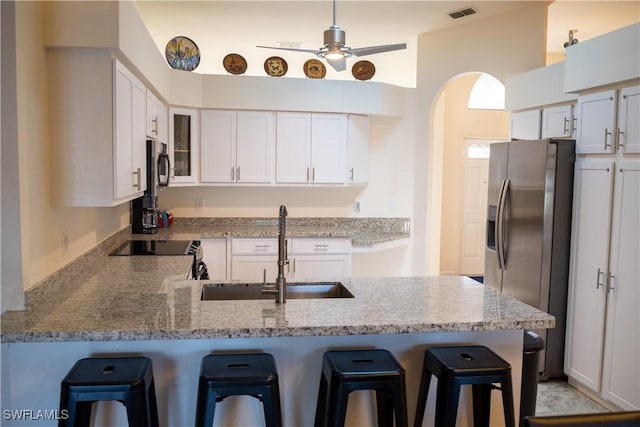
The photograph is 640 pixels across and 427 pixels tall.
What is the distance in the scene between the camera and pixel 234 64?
532 cm

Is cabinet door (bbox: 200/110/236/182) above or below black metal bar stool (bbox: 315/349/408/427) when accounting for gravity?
above

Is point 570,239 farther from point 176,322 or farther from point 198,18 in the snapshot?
point 198,18

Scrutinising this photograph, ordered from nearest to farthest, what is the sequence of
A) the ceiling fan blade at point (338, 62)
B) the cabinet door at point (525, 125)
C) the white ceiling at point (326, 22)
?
1. the ceiling fan blade at point (338, 62)
2. the cabinet door at point (525, 125)
3. the white ceiling at point (326, 22)

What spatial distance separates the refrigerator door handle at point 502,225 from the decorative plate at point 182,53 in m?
3.09

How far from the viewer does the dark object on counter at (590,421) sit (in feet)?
4.48

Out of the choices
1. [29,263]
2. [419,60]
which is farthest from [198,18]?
[29,263]

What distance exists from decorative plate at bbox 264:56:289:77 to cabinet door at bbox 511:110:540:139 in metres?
2.31

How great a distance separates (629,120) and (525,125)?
4.13 feet

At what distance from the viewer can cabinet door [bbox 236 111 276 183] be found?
5215 mm

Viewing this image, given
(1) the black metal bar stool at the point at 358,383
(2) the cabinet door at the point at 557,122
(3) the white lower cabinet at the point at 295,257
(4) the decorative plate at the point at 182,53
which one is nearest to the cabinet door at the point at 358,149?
(3) the white lower cabinet at the point at 295,257

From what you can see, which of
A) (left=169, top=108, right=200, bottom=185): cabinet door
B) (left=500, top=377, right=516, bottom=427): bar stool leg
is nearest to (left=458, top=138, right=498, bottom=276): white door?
(left=169, top=108, right=200, bottom=185): cabinet door

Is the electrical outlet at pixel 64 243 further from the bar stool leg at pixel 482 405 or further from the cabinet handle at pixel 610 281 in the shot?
the cabinet handle at pixel 610 281

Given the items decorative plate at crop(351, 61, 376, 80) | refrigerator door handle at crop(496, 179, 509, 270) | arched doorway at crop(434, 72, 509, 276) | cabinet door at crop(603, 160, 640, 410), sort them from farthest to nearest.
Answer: arched doorway at crop(434, 72, 509, 276), decorative plate at crop(351, 61, 376, 80), refrigerator door handle at crop(496, 179, 509, 270), cabinet door at crop(603, 160, 640, 410)

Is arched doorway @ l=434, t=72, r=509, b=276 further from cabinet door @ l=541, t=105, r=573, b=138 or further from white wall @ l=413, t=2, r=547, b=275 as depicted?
cabinet door @ l=541, t=105, r=573, b=138
